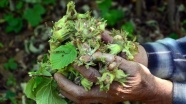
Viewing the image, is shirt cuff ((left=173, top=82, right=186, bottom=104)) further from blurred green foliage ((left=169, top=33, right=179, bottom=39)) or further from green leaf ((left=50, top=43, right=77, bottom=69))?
blurred green foliage ((left=169, top=33, right=179, bottom=39))

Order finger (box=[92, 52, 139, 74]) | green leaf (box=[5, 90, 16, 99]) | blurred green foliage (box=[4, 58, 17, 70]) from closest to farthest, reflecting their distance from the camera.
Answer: finger (box=[92, 52, 139, 74]) → green leaf (box=[5, 90, 16, 99]) → blurred green foliage (box=[4, 58, 17, 70])

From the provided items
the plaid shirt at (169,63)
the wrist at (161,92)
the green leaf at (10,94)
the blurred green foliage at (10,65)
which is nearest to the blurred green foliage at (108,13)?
the blurred green foliage at (10,65)

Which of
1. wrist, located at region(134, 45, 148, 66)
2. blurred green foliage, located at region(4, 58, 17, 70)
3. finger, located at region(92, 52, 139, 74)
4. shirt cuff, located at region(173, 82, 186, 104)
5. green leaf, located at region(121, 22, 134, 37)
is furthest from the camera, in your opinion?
green leaf, located at region(121, 22, 134, 37)

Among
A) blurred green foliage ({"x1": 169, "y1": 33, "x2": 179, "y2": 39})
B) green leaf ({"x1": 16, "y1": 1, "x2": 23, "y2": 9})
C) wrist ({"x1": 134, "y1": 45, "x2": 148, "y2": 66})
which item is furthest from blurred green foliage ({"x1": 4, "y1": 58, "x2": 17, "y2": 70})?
wrist ({"x1": 134, "y1": 45, "x2": 148, "y2": 66})

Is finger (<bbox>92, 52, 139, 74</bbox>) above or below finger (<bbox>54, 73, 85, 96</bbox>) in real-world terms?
above

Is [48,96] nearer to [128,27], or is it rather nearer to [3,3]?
[128,27]

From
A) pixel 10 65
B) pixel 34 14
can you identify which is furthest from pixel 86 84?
pixel 34 14

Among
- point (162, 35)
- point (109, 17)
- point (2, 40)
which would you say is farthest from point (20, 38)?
point (162, 35)

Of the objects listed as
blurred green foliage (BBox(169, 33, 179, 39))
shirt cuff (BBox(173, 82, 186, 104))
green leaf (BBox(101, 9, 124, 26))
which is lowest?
blurred green foliage (BBox(169, 33, 179, 39))
